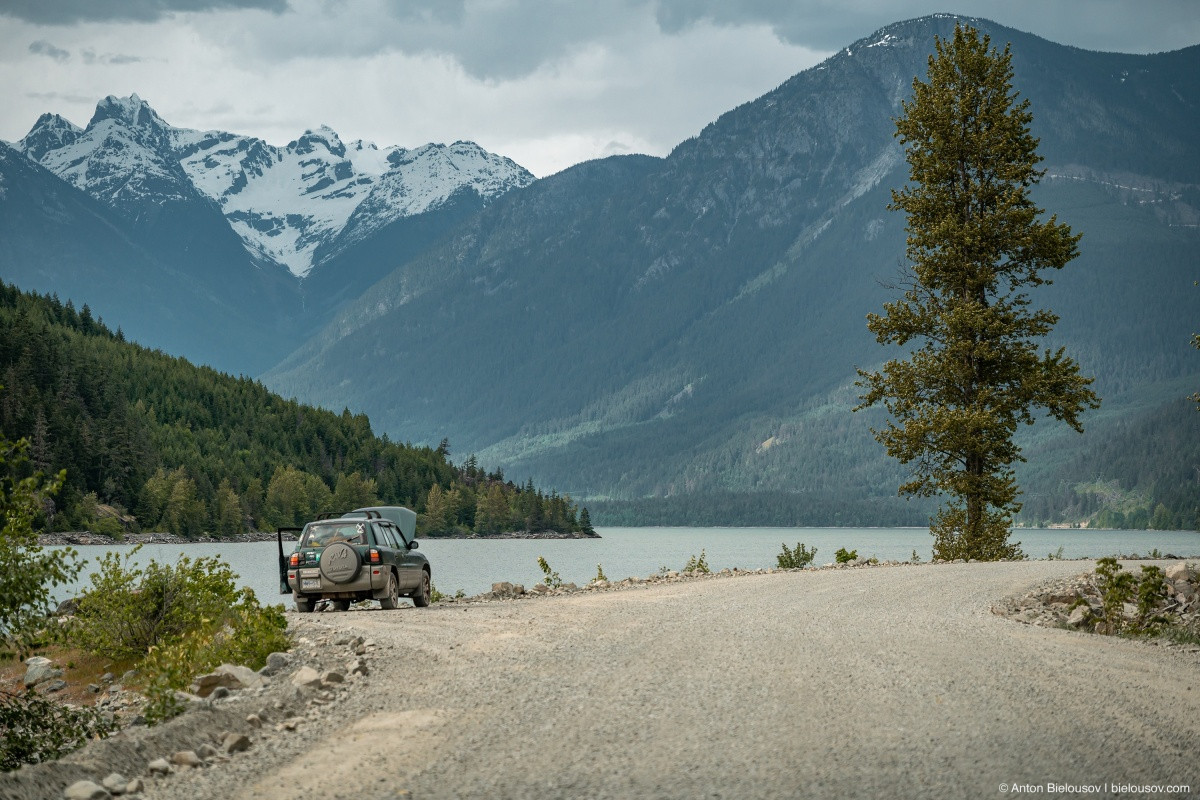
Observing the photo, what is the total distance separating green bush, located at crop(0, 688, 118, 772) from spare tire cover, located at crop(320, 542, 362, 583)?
888 cm

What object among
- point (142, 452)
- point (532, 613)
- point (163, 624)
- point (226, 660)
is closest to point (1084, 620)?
point (532, 613)

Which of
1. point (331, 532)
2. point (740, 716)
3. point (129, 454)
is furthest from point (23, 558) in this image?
point (129, 454)

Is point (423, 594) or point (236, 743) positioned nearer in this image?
point (236, 743)

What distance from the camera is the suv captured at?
2548 centimetres

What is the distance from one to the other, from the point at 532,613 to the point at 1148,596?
10754 mm

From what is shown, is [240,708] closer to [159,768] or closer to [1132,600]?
[159,768]

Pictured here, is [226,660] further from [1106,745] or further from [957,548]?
[957,548]

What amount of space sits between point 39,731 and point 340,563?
1006cm

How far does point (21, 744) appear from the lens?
48.5ft

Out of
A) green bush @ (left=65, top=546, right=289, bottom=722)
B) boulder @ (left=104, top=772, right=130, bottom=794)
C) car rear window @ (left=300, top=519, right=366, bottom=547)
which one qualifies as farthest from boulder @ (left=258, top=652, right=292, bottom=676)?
car rear window @ (left=300, top=519, right=366, bottom=547)

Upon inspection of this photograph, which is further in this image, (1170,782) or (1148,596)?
(1148,596)

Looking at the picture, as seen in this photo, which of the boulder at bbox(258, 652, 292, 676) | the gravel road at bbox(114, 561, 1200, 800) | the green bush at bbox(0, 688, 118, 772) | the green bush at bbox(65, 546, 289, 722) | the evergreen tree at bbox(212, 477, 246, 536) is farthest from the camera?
the evergreen tree at bbox(212, 477, 246, 536)

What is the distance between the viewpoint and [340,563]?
25422 mm

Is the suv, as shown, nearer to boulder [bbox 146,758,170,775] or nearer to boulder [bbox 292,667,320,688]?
boulder [bbox 292,667,320,688]
